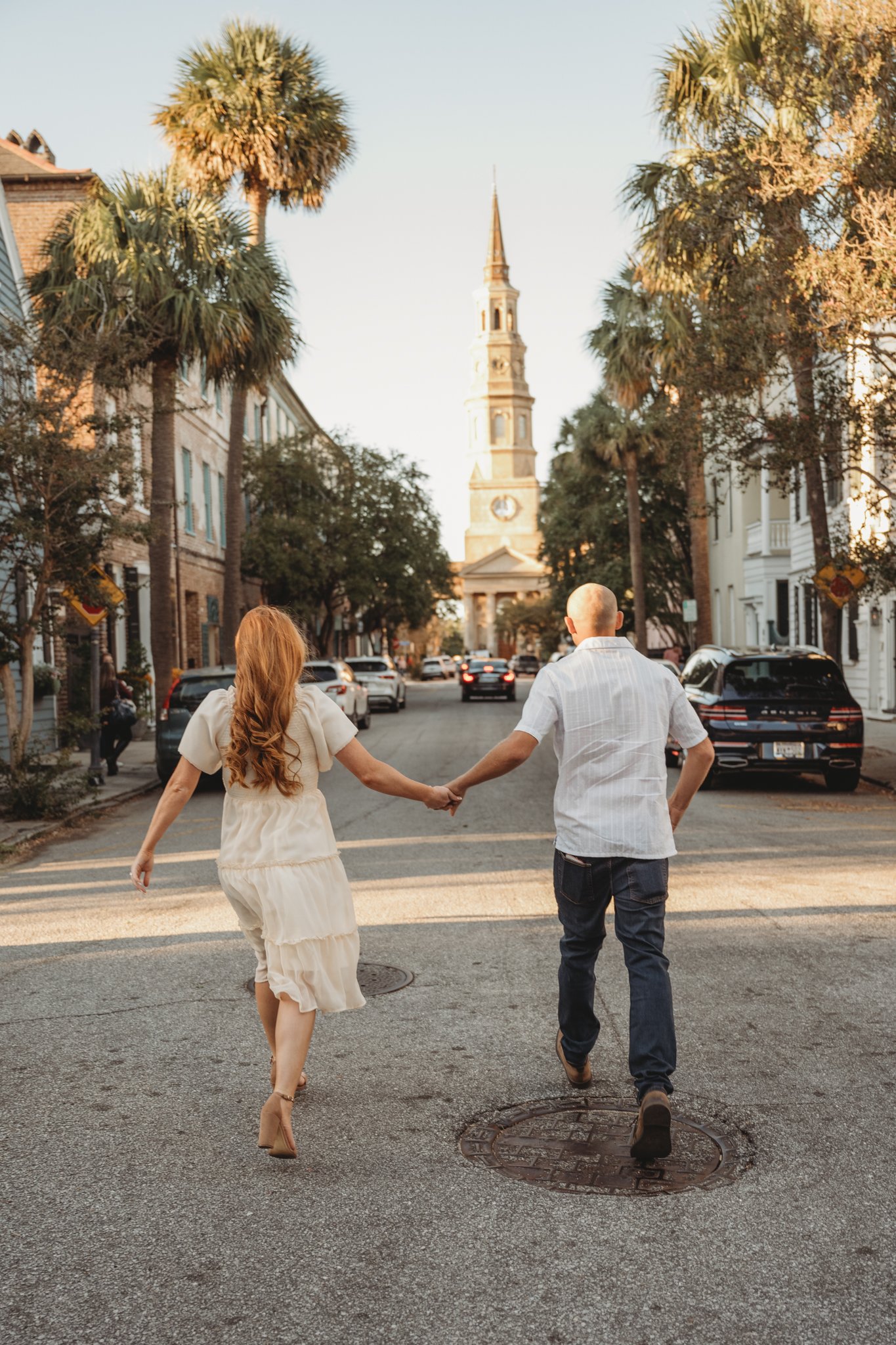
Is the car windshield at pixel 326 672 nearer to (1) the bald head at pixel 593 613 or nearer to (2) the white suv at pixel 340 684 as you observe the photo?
(2) the white suv at pixel 340 684

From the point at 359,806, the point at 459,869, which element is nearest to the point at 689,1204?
the point at 459,869

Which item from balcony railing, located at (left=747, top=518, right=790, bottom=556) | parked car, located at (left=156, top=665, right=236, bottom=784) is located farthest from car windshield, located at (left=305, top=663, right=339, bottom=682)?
balcony railing, located at (left=747, top=518, right=790, bottom=556)

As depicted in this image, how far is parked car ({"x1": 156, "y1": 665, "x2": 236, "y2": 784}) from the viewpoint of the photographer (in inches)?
655

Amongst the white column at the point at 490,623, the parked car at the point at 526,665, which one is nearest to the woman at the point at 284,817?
the parked car at the point at 526,665

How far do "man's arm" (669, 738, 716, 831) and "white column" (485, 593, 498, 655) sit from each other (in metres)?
115

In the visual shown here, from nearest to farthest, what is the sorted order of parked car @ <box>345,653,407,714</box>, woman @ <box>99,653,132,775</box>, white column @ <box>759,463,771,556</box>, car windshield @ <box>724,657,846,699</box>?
1. car windshield @ <box>724,657,846,699</box>
2. woman @ <box>99,653,132,775</box>
3. white column @ <box>759,463,771,556</box>
4. parked car @ <box>345,653,407,714</box>

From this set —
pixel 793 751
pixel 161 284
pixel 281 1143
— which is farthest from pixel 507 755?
pixel 161 284

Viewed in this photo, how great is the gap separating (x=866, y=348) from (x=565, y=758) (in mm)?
10369

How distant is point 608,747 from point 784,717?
10.6 metres

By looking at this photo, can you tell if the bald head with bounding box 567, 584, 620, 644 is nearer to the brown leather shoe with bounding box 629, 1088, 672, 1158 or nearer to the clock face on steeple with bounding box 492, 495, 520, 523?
the brown leather shoe with bounding box 629, 1088, 672, 1158

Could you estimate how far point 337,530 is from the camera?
129 ft

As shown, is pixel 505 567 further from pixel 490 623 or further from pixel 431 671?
pixel 431 671

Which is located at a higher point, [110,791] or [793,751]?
[793,751]

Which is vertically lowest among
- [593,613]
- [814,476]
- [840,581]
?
[593,613]
